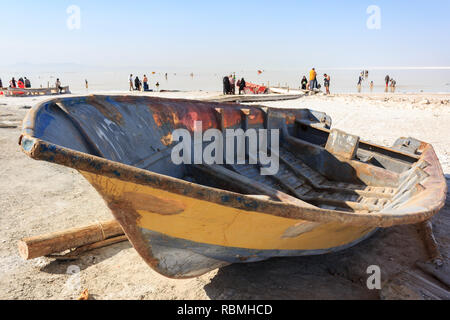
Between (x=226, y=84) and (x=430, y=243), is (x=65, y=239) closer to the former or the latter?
(x=430, y=243)

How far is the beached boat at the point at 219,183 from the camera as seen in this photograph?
186 cm

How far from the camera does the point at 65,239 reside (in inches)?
126

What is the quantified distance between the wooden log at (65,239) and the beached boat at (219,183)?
2.56 feet

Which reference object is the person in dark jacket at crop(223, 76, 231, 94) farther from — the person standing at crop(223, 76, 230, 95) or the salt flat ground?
the salt flat ground

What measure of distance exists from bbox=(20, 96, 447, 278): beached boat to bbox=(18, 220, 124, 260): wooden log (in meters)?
0.78

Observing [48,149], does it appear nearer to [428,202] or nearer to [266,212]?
[266,212]

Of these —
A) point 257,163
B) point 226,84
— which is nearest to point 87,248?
point 257,163

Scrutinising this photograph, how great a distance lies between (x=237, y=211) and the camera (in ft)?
6.52

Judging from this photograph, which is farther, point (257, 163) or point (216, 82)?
point (216, 82)

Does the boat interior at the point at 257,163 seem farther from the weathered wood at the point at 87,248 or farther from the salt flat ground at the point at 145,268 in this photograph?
the weathered wood at the point at 87,248

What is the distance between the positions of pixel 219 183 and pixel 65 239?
1.77 metres

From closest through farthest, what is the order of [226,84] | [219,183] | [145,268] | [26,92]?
1. [145,268]
2. [219,183]
3. [226,84]
4. [26,92]

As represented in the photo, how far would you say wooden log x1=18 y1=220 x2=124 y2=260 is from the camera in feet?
9.91

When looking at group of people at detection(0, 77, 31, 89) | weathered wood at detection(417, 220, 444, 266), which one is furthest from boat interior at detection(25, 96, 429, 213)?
group of people at detection(0, 77, 31, 89)
